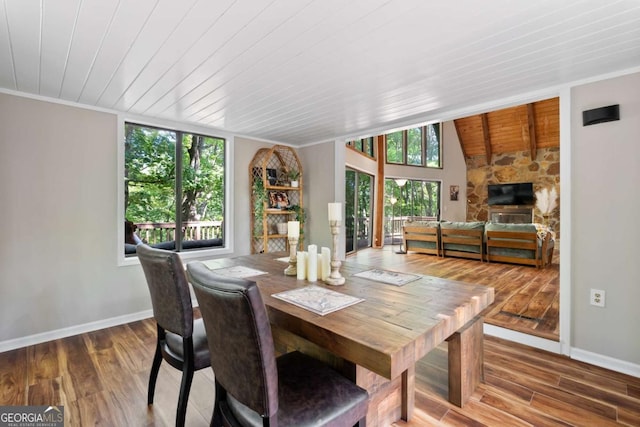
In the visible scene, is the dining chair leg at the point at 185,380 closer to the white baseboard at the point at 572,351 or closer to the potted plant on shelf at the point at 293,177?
the white baseboard at the point at 572,351

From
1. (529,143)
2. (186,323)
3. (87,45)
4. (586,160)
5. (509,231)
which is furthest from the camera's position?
(529,143)

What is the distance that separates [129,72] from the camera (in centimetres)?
216

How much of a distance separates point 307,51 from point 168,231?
2.97 meters

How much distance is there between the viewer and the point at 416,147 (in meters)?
9.91

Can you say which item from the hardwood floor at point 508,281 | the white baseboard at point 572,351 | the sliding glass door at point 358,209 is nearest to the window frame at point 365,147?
the sliding glass door at point 358,209

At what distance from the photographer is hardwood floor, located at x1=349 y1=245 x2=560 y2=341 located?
9.67 feet

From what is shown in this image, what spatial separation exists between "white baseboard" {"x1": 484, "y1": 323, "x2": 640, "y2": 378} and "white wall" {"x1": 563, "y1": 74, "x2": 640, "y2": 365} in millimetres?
37

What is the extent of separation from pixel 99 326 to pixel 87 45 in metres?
2.62

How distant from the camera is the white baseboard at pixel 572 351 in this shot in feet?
7.10

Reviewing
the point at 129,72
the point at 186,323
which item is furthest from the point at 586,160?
the point at 129,72

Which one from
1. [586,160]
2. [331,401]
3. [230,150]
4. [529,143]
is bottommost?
[331,401]

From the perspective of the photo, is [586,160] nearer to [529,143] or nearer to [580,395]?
[580,395]

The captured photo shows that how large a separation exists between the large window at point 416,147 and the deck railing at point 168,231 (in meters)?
6.54

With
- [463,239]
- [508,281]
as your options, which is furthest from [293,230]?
[463,239]
